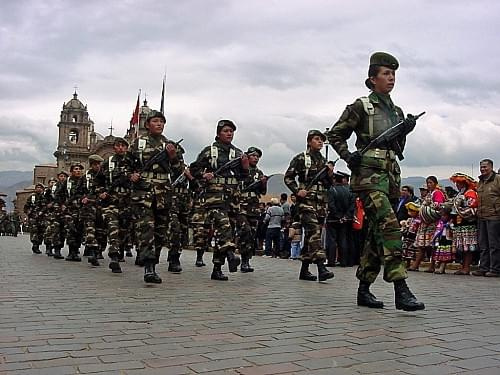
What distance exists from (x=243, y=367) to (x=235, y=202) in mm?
6716

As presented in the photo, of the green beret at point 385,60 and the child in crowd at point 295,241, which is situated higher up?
the green beret at point 385,60

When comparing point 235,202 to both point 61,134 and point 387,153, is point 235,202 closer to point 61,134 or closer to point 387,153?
point 387,153

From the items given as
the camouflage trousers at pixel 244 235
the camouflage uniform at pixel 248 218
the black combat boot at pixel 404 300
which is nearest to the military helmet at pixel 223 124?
the camouflage uniform at pixel 248 218

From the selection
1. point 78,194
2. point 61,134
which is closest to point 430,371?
point 78,194

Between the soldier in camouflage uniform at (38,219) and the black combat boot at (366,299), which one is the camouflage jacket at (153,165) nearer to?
the black combat boot at (366,299)

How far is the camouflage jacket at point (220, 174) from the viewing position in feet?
30.7

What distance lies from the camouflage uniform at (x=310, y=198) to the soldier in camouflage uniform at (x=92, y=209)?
4.44 metres

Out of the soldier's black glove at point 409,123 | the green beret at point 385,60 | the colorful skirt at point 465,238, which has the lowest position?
the colorful skirt at point 465,238

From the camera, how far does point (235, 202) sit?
1044 centimetres

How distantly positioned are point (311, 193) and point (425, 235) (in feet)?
14.4

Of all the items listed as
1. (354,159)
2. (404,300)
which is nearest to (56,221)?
(354,159)

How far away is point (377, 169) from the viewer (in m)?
6.52

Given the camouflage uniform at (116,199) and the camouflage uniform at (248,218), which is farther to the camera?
the camouflage uniform at (116,199)

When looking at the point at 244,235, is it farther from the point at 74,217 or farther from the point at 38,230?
the point at 38,230
